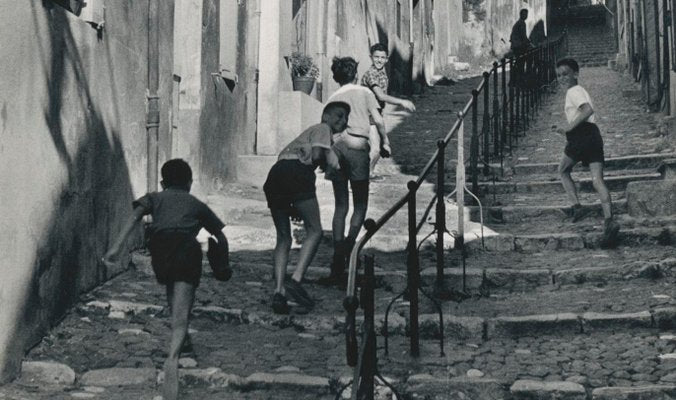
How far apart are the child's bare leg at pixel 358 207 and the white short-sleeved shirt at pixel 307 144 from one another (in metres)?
0.62

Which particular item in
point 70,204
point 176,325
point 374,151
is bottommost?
point 176,325

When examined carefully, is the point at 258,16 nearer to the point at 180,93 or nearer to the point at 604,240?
the point at 180,93

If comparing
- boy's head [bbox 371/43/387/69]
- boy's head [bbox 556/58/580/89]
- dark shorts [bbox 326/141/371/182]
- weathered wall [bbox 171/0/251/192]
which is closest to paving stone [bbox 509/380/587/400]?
dark shorts [bbox 326/141/371/182]

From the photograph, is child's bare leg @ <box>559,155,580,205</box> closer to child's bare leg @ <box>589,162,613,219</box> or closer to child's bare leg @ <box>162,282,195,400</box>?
child's bare leg @ <box>589,162,613,219</box>

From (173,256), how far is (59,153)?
160 cm

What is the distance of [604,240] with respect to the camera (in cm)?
683

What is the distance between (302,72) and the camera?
11547 mm

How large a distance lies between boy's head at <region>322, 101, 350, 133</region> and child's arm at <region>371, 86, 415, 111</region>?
0.70 metres

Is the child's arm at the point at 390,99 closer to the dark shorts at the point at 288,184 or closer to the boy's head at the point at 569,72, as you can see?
the dark shorts at the point at 288,184

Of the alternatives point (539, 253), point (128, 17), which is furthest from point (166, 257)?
point (539, 253)

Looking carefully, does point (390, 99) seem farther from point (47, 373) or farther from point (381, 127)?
point (47, 373)

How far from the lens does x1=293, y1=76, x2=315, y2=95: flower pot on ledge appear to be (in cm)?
1143

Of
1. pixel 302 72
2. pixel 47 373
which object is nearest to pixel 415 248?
pixel 47 373

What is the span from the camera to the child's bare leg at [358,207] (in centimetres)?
619
